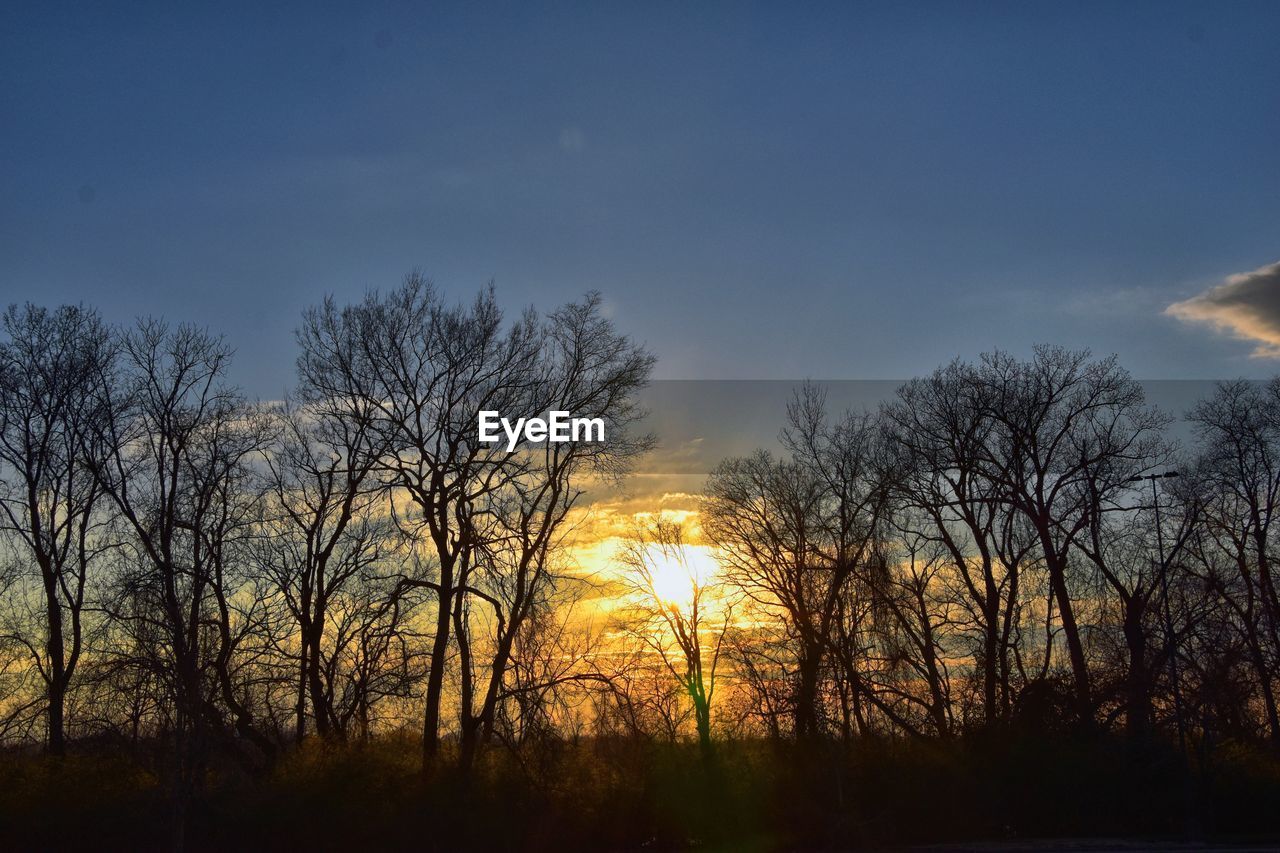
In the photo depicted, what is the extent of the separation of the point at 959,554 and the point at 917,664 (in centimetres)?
500

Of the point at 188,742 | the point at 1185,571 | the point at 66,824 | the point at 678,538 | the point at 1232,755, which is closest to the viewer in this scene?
the point at 188,742

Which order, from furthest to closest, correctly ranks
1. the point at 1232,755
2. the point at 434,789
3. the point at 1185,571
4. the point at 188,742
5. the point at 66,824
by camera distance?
the point at 1185,571 → the point at 1232,755 → the point at 434,789 → the point at 66,824 → the point at 188,742

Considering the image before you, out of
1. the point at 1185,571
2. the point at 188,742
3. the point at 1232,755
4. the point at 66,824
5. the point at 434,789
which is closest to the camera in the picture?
the point at 188,742

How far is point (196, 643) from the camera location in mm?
28109

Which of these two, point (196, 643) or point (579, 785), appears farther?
point (579, 785)

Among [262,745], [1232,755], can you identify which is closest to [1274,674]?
[1232,755]

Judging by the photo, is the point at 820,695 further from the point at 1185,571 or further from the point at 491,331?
the point at 491,331

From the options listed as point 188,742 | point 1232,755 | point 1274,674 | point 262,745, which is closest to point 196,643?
point 188,742

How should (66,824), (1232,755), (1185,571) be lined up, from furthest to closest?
(1185,571) < (1232,755) < (66,824)

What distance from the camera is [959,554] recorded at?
44938mm

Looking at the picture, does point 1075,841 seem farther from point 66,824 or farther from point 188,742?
point 66,824

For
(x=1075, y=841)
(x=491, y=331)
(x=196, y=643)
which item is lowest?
(x=1075, y=841)

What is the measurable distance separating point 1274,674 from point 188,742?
3947cm

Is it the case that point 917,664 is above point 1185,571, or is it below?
below
